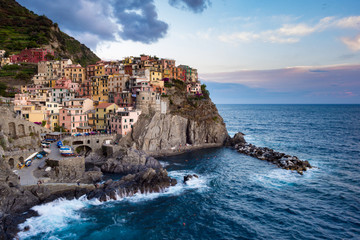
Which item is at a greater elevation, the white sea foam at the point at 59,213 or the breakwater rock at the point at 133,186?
the breakwater rock at the point at 133,186

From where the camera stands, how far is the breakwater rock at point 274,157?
182 feet

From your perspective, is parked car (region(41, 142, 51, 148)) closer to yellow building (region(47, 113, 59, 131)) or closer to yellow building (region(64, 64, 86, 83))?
yellow building (region(47, 113, 59, 131))

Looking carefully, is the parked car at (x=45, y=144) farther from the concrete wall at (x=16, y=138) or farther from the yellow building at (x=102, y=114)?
the yellow building at (x=102, y=114)

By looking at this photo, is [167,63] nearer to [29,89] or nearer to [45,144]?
[29,89]

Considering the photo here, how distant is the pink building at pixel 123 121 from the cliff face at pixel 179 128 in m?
1.60

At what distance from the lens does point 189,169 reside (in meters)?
55.7

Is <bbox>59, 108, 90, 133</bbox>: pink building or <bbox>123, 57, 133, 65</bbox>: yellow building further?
<bbox>123, 57, 133, 65</bbox>: yellow building

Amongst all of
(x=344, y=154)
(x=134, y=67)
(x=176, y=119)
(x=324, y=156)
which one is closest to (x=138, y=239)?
(x=176, y=119)

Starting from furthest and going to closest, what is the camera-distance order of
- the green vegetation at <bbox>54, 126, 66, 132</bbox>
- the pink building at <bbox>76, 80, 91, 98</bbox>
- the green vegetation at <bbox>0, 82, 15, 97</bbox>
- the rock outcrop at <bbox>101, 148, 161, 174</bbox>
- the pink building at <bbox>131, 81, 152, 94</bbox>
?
the pink building at <bbox>76, 80, 91, 98</bbox>, the green vegetation at <bbox>0, 82, 15, 97</bbox>, the pink building at <bbox>131, 81, 152, 94</bbox>, the green vegetation at <bbox>54, 126, 66, 132</bbox>, the rock outcrop at <bbox>101, 148, 161, 174</bbox>

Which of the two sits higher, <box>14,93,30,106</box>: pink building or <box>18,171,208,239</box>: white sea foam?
<box>14,93,30,106</box>: pink building

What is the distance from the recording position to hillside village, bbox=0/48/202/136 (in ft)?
222

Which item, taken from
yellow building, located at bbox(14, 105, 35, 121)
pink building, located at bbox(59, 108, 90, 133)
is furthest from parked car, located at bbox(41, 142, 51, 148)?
yellow building, located at bbox(14, 105, 35, 121)

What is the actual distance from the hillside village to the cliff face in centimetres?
331

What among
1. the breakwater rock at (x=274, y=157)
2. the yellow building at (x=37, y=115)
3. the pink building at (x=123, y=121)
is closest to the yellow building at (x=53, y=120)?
the yellow building at (x=37, y=115)
